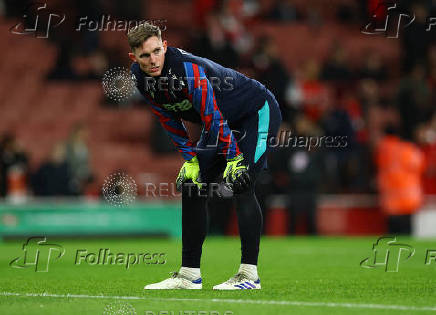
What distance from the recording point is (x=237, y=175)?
22.4 feet

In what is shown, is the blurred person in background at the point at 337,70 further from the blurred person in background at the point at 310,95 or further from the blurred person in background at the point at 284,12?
the blurred person in background at the point at 284,12

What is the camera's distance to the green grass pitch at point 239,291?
19.9ft

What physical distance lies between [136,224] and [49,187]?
166 cm

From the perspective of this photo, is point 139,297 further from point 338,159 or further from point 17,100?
point 17,100

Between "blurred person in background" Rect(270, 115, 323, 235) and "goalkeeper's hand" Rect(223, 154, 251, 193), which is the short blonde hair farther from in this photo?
"blurred person in background" Rect(270, 115, 323, 235)

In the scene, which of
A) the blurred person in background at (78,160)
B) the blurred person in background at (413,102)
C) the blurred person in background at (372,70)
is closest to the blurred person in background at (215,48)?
the blurred person in background at (372,70)

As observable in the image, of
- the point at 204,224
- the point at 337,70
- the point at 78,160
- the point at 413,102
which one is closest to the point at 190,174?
the point at 204,224

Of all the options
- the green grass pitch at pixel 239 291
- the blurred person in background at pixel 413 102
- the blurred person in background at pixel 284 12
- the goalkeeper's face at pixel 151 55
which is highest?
the blurred person in background at pixel 284 12

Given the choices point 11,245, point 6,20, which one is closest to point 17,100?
point 6,20

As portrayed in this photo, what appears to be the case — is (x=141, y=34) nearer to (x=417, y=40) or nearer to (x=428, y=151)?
(x=428, y=151)

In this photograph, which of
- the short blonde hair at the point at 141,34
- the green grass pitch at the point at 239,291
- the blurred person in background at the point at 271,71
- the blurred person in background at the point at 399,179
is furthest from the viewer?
the blurred person in background at the point at 271,71

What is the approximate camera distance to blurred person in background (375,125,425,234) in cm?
1614

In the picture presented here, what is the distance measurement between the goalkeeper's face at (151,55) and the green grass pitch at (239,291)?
163 cm

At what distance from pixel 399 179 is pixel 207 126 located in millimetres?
9934
